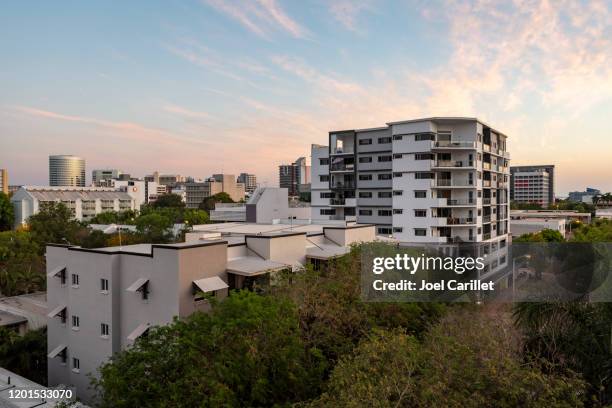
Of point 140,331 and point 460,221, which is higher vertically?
point 460,221

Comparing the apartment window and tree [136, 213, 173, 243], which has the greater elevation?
the apartment window

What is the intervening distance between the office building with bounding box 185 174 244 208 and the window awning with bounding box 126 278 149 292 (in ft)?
369

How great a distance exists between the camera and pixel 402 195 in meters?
38.0

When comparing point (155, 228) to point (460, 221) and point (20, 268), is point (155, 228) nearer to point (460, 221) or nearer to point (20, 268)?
point (20, 268)

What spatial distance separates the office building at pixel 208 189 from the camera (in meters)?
130

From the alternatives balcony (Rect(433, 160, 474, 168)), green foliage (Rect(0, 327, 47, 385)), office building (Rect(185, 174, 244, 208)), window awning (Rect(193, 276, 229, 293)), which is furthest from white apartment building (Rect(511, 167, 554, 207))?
green foliage (Rect(0, 327, 47, 385))

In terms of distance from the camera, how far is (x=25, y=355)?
21891 millimetres

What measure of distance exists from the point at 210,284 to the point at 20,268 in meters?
25.5

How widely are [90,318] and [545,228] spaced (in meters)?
45.1

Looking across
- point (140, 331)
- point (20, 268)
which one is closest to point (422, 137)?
point (140, 331)

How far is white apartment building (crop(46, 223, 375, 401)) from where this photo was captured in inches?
627

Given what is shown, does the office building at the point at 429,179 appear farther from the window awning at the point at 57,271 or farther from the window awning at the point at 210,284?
the window awning at the point at 57,271

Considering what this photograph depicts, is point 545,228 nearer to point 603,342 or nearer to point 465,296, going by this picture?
point 465,296

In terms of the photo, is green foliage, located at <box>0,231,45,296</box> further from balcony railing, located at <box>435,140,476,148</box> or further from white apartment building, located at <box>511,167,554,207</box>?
white apartment building, located at <box>511,167,554,207</box>
